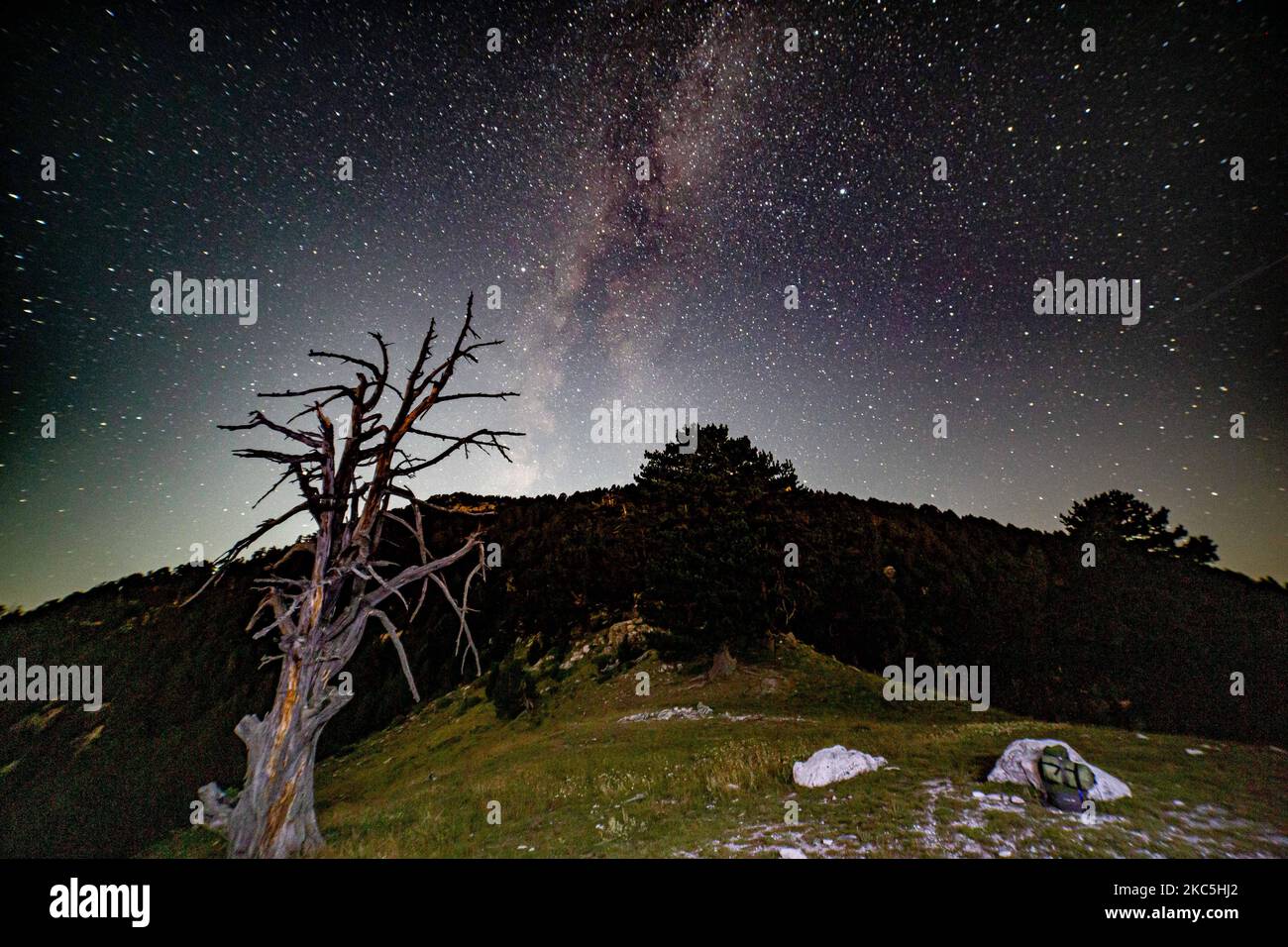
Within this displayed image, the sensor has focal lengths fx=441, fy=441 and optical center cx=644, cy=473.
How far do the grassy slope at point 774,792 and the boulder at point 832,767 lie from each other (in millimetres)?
320

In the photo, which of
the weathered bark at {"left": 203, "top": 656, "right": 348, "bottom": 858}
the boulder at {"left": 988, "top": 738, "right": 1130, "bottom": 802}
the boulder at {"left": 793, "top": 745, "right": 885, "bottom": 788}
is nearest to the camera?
the boulder at {"left": 988, "top": 738, "right": 1130, "bottom": 802}

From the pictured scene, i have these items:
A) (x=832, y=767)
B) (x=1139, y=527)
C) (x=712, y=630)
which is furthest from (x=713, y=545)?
(x=1139, y=527)

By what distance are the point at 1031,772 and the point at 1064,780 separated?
674 millimetres

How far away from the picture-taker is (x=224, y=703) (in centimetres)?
2339

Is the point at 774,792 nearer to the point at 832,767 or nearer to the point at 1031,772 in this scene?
the point at 832,767

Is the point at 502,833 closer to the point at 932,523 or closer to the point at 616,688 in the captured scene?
the point at 616,688

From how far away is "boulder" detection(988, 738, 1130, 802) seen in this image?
712 centimetres

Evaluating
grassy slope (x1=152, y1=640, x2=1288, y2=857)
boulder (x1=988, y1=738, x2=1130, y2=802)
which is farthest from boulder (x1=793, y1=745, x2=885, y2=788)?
boulder (x1=988, y1=738, x2=1130, y2=802)

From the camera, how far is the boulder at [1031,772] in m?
7.12

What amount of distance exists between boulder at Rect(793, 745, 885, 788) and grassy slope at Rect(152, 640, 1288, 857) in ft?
1.05

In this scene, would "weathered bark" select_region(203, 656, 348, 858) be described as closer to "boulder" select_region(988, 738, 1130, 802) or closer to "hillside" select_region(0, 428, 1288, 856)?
"hillside" select_region(0, 428, 1288, 856)

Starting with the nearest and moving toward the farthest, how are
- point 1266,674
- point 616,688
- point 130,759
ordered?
1. point 1266,674
2. point 130,759
3. point 616,688
